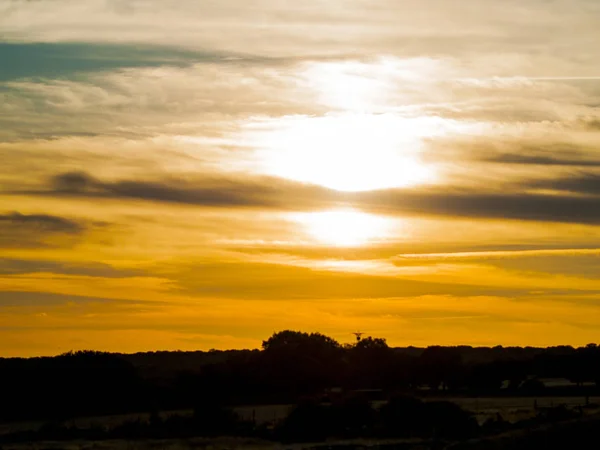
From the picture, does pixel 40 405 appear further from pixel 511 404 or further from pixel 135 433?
pixel 511 404

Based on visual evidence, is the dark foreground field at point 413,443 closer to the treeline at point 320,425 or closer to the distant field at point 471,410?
the treeline at point 320,425

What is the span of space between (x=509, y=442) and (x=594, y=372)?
55514 millimetres

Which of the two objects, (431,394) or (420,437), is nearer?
(420,437)

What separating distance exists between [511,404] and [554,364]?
35326 millimetres

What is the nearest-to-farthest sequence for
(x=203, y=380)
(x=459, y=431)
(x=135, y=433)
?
(x=459, y=431)
(x=135, y=433)
(x=203, y=380)

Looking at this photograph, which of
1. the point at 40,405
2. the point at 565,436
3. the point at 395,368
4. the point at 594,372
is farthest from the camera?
the point at 395,368

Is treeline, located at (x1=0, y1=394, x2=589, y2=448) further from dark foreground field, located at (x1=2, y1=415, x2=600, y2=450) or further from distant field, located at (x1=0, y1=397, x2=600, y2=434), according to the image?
distant field, located at (x1=0, y1=397, x2=600, y2=434)

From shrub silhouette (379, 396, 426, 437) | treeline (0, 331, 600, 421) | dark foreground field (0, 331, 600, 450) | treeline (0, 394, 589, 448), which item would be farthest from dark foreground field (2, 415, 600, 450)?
treeline (0, 331, 600, 421)

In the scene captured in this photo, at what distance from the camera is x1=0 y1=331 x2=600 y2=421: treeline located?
83562 millimetres

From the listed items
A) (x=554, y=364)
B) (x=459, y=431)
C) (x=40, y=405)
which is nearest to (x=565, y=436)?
(x=459, y=431)

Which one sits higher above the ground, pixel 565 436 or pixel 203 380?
pixel 203 380

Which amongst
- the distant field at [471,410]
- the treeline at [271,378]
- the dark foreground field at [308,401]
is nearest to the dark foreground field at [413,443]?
the dark foreground field at [308,401]

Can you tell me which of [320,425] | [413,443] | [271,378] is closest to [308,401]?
[320,425]

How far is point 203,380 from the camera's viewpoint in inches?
3570
